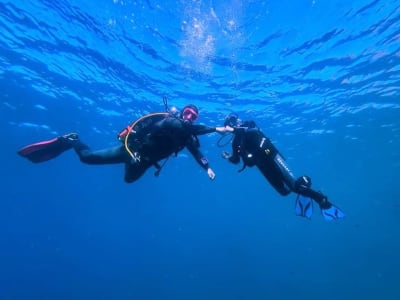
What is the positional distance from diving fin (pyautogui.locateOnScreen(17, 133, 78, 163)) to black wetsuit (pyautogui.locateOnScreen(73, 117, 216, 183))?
1.74 metres

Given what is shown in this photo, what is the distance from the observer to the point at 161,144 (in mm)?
7680

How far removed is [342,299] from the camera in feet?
141

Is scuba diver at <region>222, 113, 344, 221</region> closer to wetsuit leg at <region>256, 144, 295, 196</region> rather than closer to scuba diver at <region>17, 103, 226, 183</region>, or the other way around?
wetsuit leg at <region>256, 144, 295, 196</region>

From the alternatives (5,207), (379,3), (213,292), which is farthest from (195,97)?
(5,207)

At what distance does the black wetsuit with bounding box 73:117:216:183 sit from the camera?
7.40 metres

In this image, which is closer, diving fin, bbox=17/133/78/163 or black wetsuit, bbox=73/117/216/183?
black wetsuit, bbox=73/117/216/183

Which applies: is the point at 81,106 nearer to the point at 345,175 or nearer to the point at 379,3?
the point at 379,3

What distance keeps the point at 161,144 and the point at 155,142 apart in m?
0.15

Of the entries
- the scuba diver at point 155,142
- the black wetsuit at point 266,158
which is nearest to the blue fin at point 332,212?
the black wetsuit at point 266,158

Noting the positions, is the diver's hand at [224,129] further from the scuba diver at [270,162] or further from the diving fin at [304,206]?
the diving fin at [304,206]

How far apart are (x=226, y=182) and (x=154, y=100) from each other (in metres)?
38.7

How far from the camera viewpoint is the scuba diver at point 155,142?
24.4 feet

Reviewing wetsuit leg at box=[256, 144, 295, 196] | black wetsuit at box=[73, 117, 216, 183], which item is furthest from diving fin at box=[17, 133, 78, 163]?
wetsuit leg at box=[256, 144, 295, 196]

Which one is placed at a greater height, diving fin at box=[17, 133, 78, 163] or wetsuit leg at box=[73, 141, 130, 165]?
diving fin at box=[17, 133, 78, 163]
